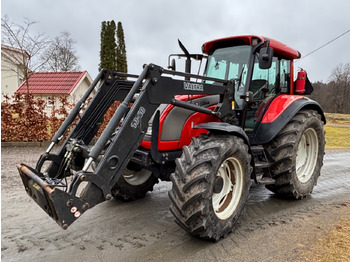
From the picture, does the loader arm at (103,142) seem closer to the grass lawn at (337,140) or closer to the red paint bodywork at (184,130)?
the red paint bodywork at (184,130)

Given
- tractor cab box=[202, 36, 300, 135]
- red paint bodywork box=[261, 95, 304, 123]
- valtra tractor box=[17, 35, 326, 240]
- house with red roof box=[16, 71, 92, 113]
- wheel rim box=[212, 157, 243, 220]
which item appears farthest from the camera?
house with red roof box=[16, 71, 92, 113]

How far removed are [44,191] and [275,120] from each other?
3286 mm

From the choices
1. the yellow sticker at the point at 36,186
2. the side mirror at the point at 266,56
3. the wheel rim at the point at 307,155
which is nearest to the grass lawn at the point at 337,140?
the wheel rim at the point at 307,155

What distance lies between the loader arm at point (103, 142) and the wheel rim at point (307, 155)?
1717 millimetres

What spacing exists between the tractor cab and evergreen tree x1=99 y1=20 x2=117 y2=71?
20.5 meters

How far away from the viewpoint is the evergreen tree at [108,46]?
23859 millimetres

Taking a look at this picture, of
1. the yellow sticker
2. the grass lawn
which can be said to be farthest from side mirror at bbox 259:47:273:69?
the grass lawn

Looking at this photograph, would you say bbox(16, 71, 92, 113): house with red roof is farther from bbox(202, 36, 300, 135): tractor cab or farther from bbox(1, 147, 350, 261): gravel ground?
bbox(202, 36, 300, 135): tractor cab

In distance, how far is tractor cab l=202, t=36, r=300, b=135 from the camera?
4.06m

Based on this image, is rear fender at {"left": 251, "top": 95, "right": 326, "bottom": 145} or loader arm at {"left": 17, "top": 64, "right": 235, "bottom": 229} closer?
loader arm at {"left": 17, "top": 64, "right": 235, "bottom": 229}

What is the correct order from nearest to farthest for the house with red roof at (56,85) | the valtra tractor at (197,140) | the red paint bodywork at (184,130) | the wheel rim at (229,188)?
the valtra tractor at (197,140) → the wheel rim at (229,188) → the red paint bodywork at (184,130) → the house with red roof at (56,85)

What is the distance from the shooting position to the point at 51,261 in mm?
2738

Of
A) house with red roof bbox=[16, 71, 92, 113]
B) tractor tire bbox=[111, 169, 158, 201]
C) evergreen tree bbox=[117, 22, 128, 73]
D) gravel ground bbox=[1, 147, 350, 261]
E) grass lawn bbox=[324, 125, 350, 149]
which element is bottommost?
grass lawn bbox=[324, 125, 350, 149]

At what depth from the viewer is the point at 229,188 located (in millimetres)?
3480
